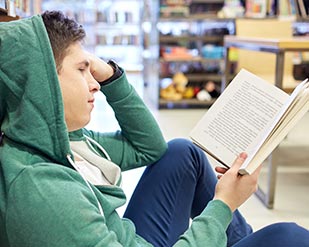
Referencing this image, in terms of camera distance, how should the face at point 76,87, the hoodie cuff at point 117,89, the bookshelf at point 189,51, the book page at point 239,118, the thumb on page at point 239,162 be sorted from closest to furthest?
the face at point 76,87 < the thumb on page at point 239,162 < the book page at point 239,118 < the hoodie cuff at point 117,89 < the bookshelf at point 189,51

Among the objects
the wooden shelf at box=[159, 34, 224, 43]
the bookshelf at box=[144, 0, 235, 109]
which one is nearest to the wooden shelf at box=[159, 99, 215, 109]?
the bookshelf at box=[144, 0, 235, 109]

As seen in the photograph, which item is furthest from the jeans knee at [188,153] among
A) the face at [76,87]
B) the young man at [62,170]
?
the face at [76,87]

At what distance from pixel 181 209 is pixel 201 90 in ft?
10.9

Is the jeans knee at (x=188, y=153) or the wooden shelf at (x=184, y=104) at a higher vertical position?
the jeans knee at (x=188, y=153)

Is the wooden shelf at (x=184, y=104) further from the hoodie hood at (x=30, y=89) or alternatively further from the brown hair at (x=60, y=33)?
the hoodie hood at (x=30, y=89)

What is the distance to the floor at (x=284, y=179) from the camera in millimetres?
1899

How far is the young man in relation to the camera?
0.66 meters

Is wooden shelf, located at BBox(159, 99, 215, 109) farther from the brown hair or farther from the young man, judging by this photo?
the brown hair

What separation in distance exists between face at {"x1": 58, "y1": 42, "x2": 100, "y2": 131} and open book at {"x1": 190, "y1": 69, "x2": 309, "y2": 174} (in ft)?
1.05

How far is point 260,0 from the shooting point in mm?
4273

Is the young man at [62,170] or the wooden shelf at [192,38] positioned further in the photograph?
the wooden shelf at [192,38]

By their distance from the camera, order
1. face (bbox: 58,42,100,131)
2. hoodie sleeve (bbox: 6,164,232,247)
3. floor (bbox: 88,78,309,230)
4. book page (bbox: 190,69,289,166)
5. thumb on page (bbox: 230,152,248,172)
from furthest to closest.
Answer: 1. floor (bbox: 88,78,309,230)
2. book page (bbox: 190,69,289,166)
3. thumb on page (bbox: 230,152,248,172)
4. face (bbox: 58,42,100,131)
5. hoodie sleeve (bbox: 6,164,232,247)

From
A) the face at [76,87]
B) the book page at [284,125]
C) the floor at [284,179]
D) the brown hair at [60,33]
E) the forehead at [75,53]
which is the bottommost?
the floor at [284,179]

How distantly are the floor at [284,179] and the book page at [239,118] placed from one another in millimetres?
863
